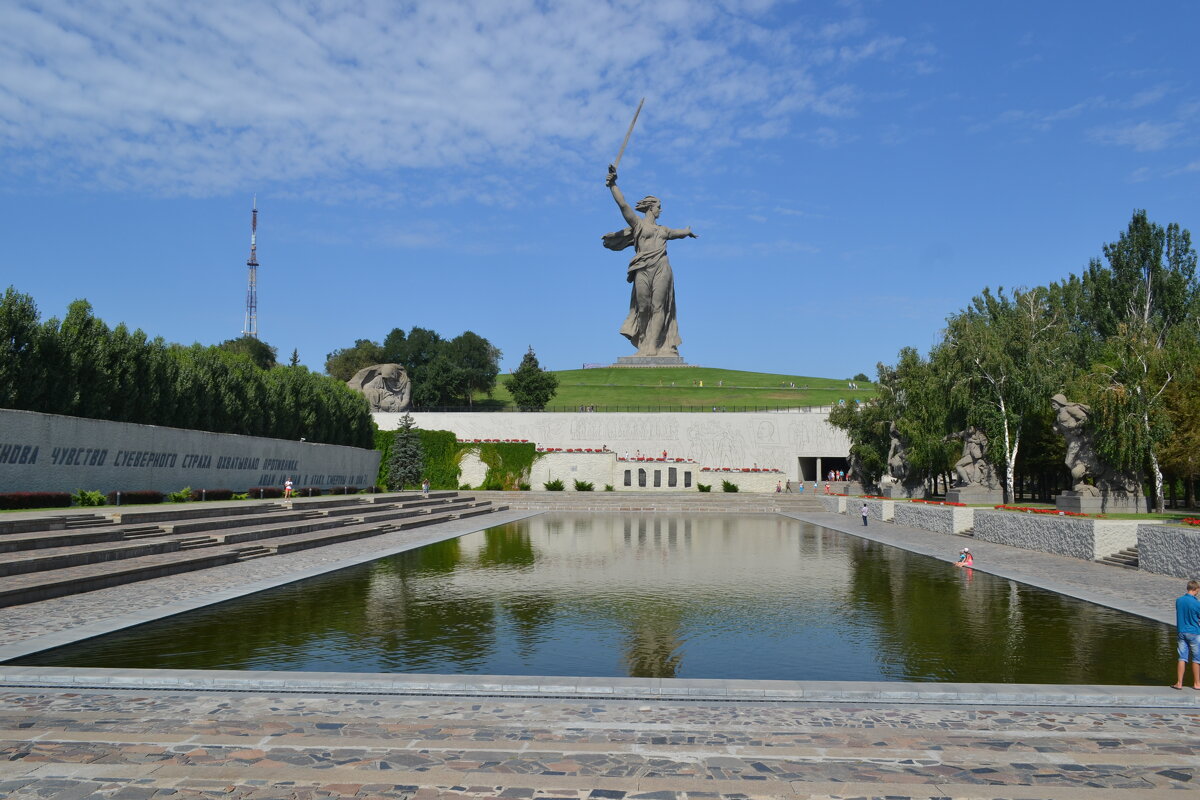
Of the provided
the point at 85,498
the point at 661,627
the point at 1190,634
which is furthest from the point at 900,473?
the point at 85,498

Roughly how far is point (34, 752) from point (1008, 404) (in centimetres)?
3440

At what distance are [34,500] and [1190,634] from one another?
23822 mm

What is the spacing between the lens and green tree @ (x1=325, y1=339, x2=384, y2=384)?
97125 millimetres

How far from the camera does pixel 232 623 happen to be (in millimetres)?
11000

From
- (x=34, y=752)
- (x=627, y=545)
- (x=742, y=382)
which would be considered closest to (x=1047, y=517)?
(x=627, y=545)

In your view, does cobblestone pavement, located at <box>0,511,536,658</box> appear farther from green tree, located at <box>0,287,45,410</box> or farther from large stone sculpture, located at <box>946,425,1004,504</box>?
large stone sculpture, located at <box>946,425,1004,504</box>

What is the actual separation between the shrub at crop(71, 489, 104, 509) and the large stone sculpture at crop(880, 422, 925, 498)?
109 feet

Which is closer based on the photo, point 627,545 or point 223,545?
point 223,545

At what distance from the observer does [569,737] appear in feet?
21.2

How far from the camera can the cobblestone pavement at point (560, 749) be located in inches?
211

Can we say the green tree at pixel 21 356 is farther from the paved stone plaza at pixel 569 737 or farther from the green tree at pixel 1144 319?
Answer: the green tree at pixel 1144 319

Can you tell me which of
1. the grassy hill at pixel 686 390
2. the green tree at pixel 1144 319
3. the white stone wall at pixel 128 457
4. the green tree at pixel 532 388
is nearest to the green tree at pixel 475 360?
the grassy hill at pixel 686 390

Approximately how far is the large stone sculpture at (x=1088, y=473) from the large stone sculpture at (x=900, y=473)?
528 inches

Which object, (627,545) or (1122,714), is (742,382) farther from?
(1122,714)
